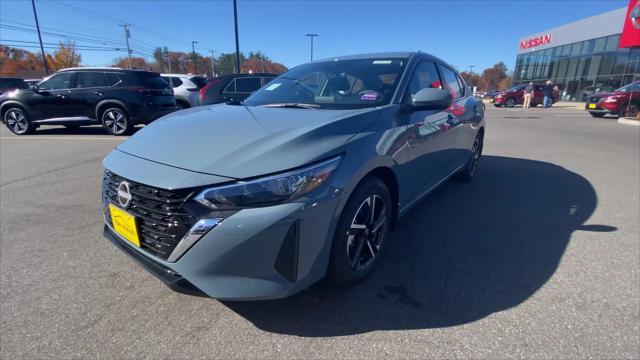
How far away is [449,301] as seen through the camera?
6.86ft

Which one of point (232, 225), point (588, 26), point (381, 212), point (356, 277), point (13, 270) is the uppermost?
point (588, 26)

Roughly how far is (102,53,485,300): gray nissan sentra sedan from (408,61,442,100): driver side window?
0.05m

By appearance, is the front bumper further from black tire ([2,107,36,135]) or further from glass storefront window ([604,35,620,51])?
glass storefront window ([604,35,620,51])

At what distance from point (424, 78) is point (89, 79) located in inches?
361

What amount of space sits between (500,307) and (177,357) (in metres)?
1.89

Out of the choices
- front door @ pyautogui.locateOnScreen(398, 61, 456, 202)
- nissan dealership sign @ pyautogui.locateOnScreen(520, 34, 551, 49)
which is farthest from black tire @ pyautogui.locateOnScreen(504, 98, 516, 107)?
front door @ pyautogui.locateOnScreen(398, 61, 456, 202)

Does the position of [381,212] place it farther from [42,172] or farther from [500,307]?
[42,172]

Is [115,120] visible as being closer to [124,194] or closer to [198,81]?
[198,81]

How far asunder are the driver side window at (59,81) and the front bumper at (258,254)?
9.44 metres

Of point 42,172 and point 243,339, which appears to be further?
point 42,172

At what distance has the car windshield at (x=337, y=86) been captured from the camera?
2523 millimetres

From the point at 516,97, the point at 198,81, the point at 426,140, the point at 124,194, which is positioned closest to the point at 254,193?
the point at 124,194

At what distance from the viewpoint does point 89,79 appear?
866 centimetres

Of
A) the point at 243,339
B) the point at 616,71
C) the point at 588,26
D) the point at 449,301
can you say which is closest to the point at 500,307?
the point at 449,301
